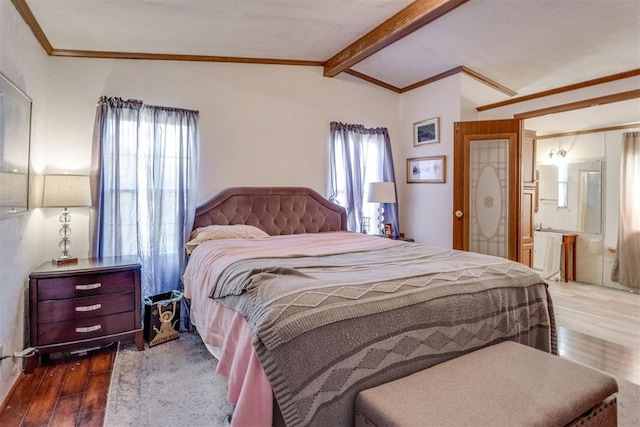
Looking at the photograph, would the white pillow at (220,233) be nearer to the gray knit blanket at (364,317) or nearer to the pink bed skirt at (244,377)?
the gray knit blanket at (364,317)

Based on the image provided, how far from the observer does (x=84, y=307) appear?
8.79 ft

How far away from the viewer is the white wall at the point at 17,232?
211 cm

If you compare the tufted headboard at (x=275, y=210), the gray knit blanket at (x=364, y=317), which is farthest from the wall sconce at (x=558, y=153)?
the gray knit blanket at (x=364, y=317)

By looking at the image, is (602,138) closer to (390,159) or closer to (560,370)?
(390,159)

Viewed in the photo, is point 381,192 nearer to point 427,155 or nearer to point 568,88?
point 427,155

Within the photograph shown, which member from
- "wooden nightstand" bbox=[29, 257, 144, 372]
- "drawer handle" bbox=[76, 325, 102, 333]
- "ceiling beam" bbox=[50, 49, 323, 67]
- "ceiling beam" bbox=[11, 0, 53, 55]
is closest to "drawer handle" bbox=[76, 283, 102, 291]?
"wooden nightstand" bbox=[29, 257, 144, 372]

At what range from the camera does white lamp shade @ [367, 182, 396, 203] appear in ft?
14.3

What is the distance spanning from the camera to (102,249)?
3158 millimetres

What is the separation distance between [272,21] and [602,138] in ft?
17.3

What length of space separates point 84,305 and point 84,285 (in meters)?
0.15

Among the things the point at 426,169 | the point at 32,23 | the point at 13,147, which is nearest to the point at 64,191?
the point at 13,147

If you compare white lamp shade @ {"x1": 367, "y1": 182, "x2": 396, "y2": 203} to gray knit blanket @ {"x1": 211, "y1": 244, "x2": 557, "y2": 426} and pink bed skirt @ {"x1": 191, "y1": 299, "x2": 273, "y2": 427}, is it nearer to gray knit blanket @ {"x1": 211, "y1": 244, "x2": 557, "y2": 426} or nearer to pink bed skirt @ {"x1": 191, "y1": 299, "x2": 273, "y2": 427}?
gray knit blanket @ {"x1": 211, "y1": 244, "x2": 557, "y2": 426}

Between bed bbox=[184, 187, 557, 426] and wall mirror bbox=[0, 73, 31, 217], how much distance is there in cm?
119

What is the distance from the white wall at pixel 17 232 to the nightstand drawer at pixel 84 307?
0.15 m
